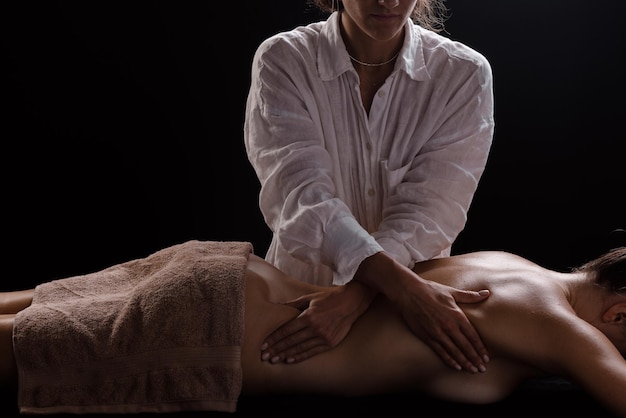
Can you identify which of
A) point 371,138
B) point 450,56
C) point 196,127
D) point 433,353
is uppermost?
point 450,56

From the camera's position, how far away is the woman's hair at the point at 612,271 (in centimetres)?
228

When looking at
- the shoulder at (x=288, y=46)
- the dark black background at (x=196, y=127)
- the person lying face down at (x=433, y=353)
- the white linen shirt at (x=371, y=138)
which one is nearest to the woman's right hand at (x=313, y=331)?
the person lying face down at (x=433, y=353)

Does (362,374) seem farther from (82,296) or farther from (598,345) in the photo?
(82,296)

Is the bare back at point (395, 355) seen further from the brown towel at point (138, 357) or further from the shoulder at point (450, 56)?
the shoulder at point (450, 56)

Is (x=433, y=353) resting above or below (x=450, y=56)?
below

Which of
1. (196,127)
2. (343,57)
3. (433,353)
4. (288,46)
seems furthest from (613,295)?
(196,127)

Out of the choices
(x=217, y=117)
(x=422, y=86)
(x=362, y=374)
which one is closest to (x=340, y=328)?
(x=362, y=374)

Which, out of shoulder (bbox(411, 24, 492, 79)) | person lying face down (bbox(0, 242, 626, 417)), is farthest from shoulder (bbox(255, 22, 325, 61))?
person lying face down (bbox(0, 242, 626, 417))

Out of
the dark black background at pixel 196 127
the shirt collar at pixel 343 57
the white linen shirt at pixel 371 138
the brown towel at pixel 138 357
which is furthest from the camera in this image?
the dark black background at pixel 196 127

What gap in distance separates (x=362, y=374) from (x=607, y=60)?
72.8 inches

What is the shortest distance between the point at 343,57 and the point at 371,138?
0.22m

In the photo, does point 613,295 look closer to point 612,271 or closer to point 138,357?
point 612,271

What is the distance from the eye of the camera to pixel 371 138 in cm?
256

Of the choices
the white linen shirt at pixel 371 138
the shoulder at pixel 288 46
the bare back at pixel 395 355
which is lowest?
the bare back at pixel 395 355
